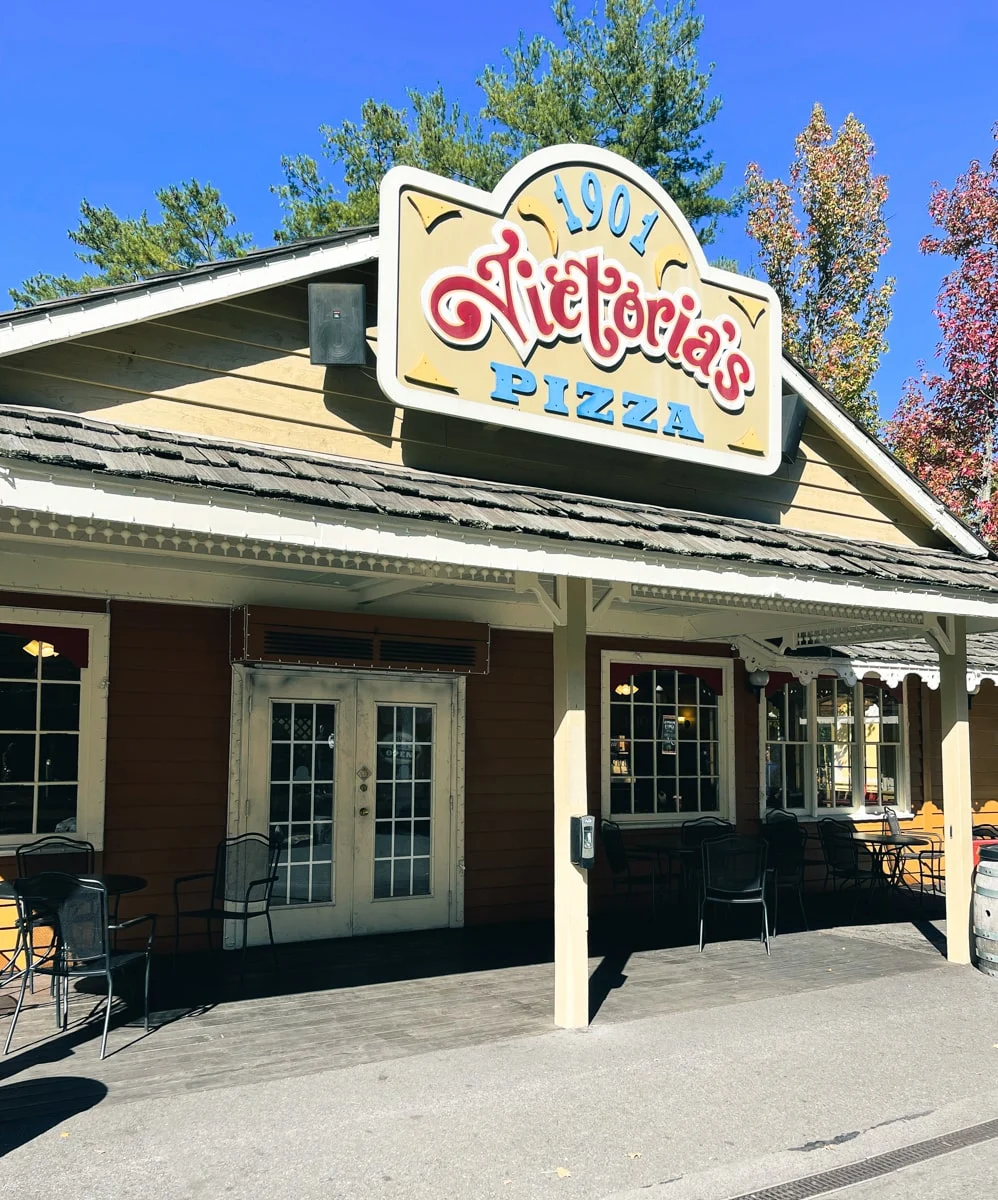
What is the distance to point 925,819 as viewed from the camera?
1279cm

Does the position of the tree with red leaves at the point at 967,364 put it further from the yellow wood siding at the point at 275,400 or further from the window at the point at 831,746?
the yellow wood siding at the point at 275,400

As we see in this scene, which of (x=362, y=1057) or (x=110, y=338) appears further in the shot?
(x=110, y=338)

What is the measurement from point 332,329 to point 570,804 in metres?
3.22

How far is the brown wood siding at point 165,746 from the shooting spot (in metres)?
7.71

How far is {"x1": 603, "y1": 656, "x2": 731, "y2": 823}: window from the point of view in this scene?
10.5 meters

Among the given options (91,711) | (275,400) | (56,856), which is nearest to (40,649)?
(91,711)

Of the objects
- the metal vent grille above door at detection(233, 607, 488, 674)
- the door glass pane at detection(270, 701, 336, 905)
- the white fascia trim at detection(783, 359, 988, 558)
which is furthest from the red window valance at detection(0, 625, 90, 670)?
the white fascia trim at detection(783, 359, 988, 558)

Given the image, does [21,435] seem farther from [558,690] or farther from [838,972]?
[838,972]

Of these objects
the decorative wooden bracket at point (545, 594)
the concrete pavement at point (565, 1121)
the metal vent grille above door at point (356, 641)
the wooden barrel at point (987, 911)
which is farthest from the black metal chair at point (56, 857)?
the wooden barrel at point (987, 911)

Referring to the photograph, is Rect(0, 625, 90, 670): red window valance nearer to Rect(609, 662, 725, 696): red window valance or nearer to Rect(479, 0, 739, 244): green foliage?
Rect(609, 662, 725, 696): red window valance

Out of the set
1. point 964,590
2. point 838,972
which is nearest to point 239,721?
point 838,972

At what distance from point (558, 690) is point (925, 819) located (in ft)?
26.5

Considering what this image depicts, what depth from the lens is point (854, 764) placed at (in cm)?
1236

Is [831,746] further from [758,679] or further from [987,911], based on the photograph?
[987,911]
